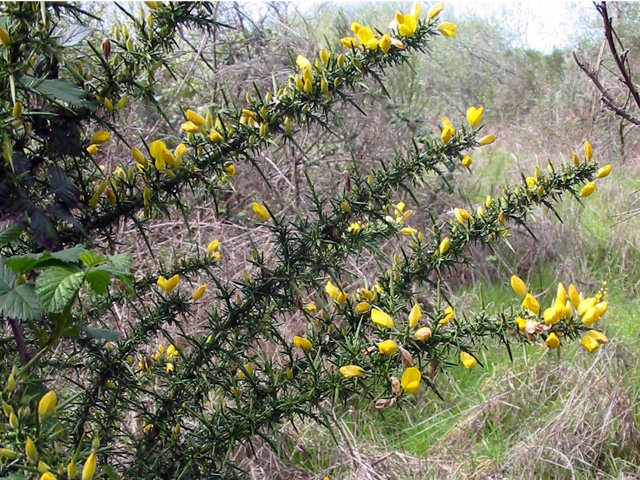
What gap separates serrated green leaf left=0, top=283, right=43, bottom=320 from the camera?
66 cm

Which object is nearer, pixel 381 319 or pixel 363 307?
pixel 381 319

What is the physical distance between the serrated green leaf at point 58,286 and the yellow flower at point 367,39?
1.82 feet

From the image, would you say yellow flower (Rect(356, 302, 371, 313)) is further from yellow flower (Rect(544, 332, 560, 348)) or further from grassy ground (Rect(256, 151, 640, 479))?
grassy ground (Rect(256, 151, 640, 479))

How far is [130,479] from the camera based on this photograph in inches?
36.2

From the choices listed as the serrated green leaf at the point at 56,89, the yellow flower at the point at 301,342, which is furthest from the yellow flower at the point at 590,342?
the serrated green leaf at the point at 56,89

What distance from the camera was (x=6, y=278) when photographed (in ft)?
2.35

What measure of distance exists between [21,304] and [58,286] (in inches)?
2.3

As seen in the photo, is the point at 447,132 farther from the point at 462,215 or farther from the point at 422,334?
the point at 422,334

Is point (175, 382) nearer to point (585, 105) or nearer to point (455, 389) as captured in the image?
point (455, 389)

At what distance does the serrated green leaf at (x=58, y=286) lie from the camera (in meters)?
0.65

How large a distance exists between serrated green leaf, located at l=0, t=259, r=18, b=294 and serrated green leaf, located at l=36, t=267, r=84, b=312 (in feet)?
0.21

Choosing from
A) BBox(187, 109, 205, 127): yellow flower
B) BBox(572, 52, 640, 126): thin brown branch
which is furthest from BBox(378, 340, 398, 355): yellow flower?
BBox(572, 52, 640, 126): thin brown branch

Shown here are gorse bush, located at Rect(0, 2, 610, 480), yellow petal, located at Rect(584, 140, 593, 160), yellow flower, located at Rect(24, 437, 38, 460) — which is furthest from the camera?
yellow petal, located at Rect(584, 140, 593, 160)

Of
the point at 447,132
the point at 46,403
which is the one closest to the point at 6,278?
the point at 46,403
